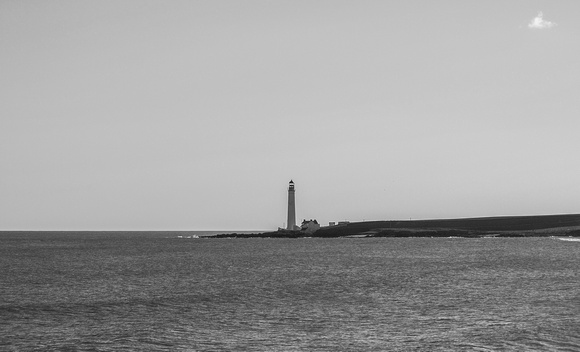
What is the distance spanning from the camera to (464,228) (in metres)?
174

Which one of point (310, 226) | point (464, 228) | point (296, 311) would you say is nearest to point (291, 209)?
point (310, 226)

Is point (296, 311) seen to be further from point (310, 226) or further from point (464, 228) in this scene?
point (464, 228)

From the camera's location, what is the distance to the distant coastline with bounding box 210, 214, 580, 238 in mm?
161137

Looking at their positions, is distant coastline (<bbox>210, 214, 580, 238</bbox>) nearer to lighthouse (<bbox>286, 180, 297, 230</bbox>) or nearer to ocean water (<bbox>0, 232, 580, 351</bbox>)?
lighthouse (<bbox>286, 180, 297, 230</bbox>)

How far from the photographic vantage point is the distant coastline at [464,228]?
529ft

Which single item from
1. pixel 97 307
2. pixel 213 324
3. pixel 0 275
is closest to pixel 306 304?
pixel 213 324

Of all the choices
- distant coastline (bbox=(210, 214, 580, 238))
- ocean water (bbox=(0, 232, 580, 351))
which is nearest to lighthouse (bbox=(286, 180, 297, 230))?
distant coastline (bbox=(210, 214, 580, 238))

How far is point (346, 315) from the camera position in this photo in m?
33.3

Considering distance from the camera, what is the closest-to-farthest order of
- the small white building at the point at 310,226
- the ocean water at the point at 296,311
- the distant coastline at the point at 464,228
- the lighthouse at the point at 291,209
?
the ocean water at the point at 296,311 → the lighthouse at the point at 291,209 → the distant coastline at the point at 464,228 → the small white building at the point at 310,226

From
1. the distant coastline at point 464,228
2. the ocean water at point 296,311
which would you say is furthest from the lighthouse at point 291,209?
the ocean water at point 296,311

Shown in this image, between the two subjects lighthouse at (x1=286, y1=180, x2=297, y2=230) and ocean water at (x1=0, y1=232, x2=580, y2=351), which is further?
lighthouse at (x1=286, y1=180, x2=297, y2=230)

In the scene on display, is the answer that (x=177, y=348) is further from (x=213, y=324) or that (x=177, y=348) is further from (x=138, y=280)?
(x=138, y=280)

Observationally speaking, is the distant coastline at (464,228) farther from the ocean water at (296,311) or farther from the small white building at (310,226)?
the ocean water at (296,311)

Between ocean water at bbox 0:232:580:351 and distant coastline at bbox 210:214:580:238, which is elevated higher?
distant coastline at bbox 210:214:580:238
